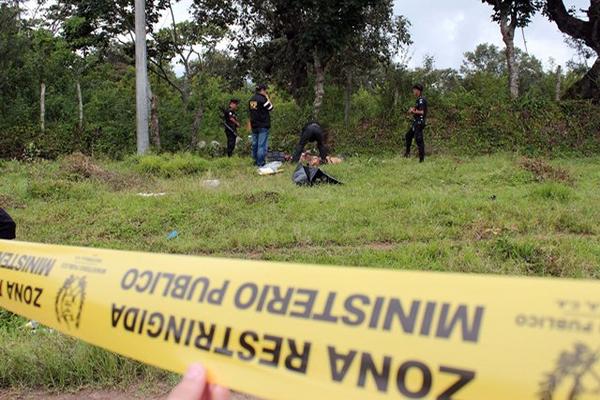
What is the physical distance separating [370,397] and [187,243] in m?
5.10

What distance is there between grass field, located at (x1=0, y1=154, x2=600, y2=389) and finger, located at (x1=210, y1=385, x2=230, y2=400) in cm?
161

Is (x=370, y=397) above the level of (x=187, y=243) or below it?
above

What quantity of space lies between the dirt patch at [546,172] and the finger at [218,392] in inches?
346

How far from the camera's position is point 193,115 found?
2005 centimetres

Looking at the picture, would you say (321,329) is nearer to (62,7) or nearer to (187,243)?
(187,243)

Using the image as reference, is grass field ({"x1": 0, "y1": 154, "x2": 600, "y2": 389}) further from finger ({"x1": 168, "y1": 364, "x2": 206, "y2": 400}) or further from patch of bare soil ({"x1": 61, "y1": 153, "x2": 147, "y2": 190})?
finger ({"x1": 168, "y1": 364, "x2": 206, "y2": 400})

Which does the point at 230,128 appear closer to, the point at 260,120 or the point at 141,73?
the point at 260,120

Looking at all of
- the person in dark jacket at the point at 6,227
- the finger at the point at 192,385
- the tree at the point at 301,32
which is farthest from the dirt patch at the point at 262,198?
the tree at the point at 301,32

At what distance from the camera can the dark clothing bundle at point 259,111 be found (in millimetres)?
11469

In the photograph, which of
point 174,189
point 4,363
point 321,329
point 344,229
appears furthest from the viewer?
point 174,189

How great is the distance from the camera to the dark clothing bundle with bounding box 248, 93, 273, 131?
37.6 ft

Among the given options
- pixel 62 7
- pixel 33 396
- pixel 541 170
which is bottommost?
pixel 33 396

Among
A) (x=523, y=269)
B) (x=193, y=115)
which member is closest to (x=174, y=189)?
(x=523, y=269)

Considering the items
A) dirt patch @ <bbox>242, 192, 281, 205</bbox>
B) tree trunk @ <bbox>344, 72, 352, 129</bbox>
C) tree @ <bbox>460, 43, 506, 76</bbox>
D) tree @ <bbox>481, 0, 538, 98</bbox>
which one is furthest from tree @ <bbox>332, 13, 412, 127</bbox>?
tree @ <bbox>460, 43, 506, 76</bbox>
